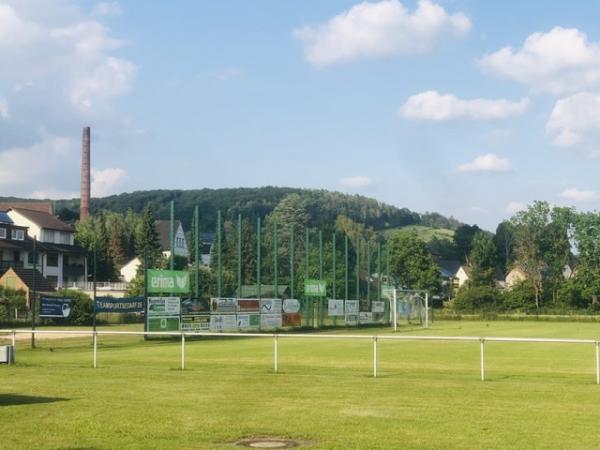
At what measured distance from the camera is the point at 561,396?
17141 millimetres

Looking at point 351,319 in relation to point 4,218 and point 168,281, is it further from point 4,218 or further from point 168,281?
point 4,218

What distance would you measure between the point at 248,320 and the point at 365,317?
22555 mm

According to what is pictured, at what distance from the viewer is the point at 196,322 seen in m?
45.1

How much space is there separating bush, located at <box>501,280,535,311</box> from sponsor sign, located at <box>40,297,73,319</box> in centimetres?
7135

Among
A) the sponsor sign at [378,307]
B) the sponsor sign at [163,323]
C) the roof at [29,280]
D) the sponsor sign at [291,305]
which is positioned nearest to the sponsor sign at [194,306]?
the sponsor sign at [163,323]

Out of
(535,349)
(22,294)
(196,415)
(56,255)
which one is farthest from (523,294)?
(196,415)

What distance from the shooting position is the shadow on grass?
15305mm

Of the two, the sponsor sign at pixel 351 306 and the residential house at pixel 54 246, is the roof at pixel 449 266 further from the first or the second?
the sponsor sign at pixel 351 306

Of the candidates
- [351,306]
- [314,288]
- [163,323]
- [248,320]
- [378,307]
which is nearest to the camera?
[163,323]

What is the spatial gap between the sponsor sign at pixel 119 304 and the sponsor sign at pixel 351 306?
24205 mm

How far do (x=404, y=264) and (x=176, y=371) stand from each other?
97.8 metres

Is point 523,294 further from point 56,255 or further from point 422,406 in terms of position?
point 422,406

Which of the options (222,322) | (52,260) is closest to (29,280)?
(52,260)

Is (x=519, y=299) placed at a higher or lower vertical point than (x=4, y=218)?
lower
